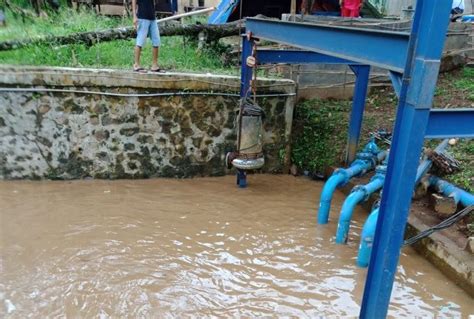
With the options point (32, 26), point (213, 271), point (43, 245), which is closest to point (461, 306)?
point (213, 271)

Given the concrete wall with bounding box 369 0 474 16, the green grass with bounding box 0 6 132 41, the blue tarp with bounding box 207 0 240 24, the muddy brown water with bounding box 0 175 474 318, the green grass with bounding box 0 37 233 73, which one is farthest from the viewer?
the concrete wall with bounding box 369 0 474 16

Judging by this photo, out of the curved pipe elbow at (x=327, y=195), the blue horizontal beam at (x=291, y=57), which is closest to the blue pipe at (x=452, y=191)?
the curved pipe elbow at (x=327, y=195)

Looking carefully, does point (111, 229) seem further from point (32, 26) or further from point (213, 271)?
point (32, 26)

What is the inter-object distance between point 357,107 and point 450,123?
344cm

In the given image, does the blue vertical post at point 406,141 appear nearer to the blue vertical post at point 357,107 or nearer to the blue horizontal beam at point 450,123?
the blue horizontal beam at point 450,123

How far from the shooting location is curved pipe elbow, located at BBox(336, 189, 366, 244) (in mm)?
4309

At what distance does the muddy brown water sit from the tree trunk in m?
2.24

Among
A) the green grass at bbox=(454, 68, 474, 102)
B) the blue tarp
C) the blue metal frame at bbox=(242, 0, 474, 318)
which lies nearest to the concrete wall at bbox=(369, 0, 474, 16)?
the green grass at bbox=(454, 68, 474, 102)

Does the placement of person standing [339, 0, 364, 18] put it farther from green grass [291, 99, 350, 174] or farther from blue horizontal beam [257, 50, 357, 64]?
blue horizontal beam [257, 50, 357, 64]

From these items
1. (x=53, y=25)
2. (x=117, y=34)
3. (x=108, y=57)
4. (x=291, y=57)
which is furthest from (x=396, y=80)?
(x=53, y=25)

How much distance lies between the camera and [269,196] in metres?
5.64

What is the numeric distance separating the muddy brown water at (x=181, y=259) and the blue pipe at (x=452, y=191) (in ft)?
2.55

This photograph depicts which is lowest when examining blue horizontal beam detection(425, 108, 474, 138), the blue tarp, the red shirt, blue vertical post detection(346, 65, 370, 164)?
blue vertical post detection(346, 65, 370, 164)

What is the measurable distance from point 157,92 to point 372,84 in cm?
434
